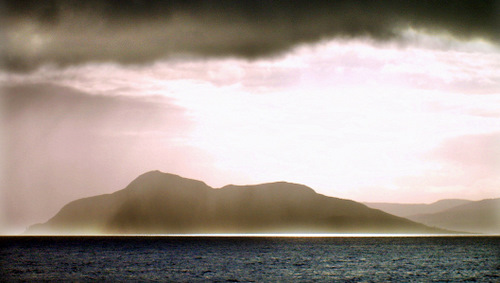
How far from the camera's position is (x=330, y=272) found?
259 feet

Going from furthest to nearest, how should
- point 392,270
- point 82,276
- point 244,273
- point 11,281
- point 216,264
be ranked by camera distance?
1. point 216,264
2. point 392,270
3. point 244,273
4. point 82,276
5. point 11,281

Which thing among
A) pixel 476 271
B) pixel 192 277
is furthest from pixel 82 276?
pixel 476 271

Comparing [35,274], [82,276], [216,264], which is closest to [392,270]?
[216,264]

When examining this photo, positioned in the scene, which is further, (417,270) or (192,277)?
(417,270)

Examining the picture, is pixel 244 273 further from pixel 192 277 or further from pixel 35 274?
pixel 35 274

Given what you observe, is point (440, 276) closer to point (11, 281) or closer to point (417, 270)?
point (417, 270)

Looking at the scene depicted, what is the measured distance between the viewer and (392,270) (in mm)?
82188

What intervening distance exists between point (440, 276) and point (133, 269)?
A: 4403cm

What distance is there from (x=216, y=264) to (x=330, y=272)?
21966mm

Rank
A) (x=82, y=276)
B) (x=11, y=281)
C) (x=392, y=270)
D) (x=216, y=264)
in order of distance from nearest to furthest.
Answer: (x=11, y=281), (x=82, y=276), (x=392, y=270), (x=216, y=264)

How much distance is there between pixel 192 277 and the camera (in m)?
71.4

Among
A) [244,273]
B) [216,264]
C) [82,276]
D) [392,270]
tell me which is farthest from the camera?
[216,264]

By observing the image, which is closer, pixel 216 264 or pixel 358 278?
pixel 358 278

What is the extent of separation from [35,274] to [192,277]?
2158 cm
